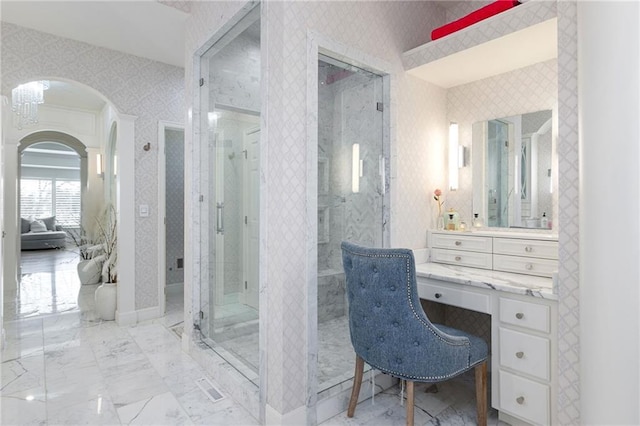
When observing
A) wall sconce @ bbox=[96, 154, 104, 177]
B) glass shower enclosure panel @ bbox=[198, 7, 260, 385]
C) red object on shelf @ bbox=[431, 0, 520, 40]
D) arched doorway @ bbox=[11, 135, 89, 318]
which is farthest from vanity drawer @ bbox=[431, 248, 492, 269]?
wall sconce @ bbox=[96, 154, 104, 177]

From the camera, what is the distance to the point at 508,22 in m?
2.06

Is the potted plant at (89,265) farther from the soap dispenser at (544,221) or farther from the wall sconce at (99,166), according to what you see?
the soap dispenser at (544,221)

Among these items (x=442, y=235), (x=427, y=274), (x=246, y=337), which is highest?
(x=442, y=235)

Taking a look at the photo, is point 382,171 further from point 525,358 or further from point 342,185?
point 525,358

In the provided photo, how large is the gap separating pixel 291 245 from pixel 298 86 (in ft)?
2.79

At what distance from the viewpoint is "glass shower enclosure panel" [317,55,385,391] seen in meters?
2.17

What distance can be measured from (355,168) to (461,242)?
0.93 meters

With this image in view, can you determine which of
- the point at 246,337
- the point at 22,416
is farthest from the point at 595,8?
the point at 22,416

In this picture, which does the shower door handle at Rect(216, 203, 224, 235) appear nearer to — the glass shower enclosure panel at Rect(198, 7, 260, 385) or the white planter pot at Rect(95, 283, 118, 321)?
the glass shower enclosure panel at Rect(198, 7, 260, 385)

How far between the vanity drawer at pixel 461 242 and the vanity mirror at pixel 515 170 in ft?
0.97

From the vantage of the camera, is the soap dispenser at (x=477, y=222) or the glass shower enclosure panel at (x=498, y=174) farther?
the soap dispenser at (x=477, y=222)

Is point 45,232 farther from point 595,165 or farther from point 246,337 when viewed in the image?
point 595,165

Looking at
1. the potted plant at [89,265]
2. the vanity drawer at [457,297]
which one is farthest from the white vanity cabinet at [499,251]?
the potted plant at [89,265]

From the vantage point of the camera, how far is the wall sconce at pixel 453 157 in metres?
2.82
